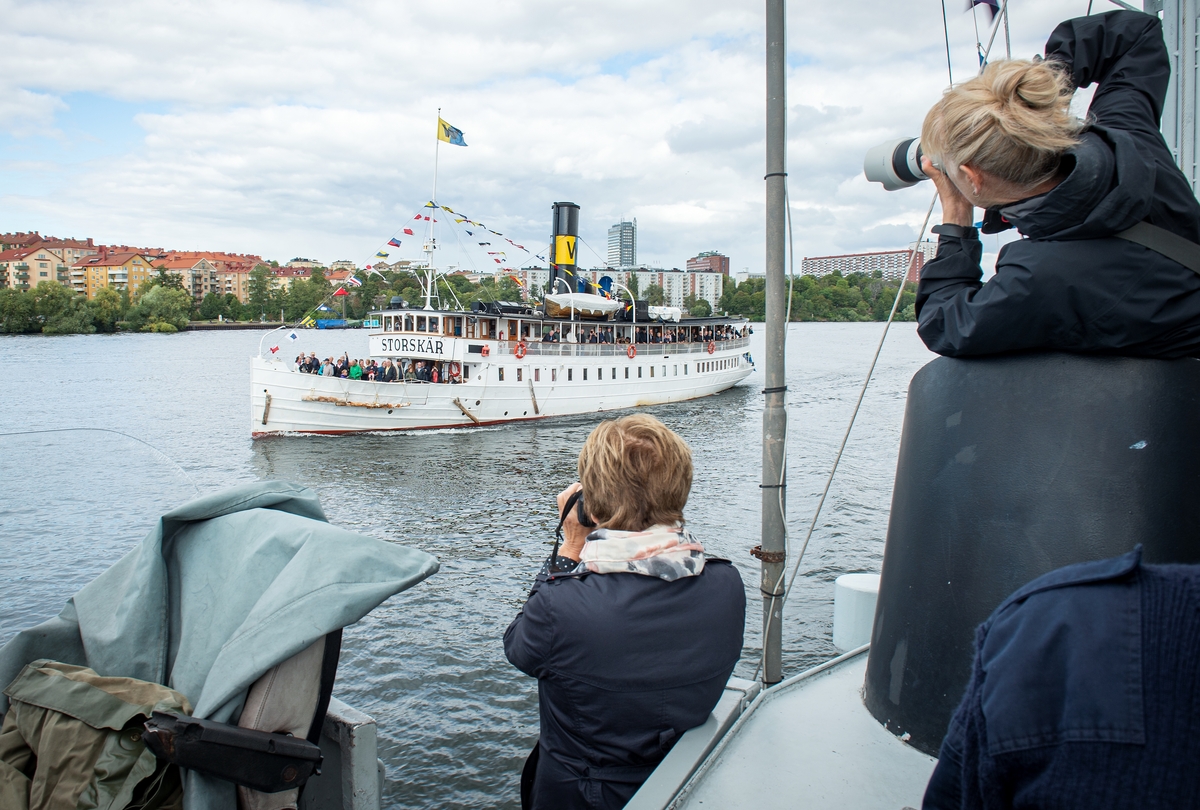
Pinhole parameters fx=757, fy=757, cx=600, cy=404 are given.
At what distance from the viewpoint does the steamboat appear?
80.7 ft

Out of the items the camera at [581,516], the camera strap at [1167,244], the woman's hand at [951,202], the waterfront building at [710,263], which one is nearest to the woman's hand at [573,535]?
the camera at [581,516]

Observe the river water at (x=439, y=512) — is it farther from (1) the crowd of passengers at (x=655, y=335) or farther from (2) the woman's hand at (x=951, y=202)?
(1) the crowd of passengers at (x=655, y=335)

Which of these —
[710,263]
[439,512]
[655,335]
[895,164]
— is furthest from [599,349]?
[710,263]

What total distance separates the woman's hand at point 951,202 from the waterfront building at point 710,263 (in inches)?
6114

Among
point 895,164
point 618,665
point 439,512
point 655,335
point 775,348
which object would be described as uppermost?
point 655,335

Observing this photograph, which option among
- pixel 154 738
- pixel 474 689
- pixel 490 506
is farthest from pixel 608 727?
pixel 490 506

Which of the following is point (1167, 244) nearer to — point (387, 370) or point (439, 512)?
point (439, 512)

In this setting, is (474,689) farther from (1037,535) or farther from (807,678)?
(1037,535)

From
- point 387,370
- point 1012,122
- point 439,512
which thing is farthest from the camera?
point 387,370

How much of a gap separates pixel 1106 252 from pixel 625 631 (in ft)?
4.54

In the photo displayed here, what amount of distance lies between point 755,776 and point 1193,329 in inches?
59.1

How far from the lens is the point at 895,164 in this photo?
88.8 inches

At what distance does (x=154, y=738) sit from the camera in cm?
192

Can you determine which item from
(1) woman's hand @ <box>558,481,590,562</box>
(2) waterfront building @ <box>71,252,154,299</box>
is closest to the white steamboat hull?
(1) woman's hand @ <box>558,481,590,562</box>
